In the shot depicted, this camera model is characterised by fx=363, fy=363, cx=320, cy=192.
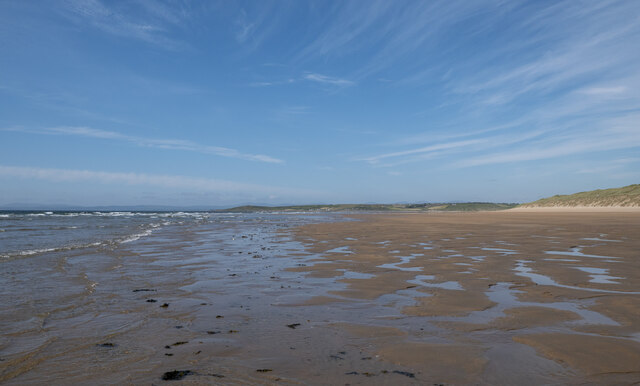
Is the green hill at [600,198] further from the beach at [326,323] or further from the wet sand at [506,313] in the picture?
the beach at [326,323]

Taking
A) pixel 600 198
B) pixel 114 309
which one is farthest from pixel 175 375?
pixel 600 198

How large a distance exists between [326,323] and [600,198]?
63004mm

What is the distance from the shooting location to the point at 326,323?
204 inches

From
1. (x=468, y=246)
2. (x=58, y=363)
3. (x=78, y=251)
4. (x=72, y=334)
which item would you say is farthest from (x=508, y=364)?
(x=78, y=251)

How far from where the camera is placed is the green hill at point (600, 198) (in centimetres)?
4669

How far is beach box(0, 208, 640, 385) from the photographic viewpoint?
3621 millimetres

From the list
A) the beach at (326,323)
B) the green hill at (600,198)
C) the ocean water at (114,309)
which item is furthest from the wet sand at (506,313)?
the green hill at (600,198)

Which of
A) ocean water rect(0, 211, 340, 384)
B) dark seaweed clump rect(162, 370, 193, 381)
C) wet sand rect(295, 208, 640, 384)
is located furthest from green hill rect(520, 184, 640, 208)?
dark seaweed clump rect(162, 370, 193, 381)

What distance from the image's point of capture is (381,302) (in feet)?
20.8

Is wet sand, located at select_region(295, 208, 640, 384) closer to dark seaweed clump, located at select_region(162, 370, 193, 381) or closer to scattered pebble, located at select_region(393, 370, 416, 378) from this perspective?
scattered pebble, located at select_region(393, 370, 416, 378)

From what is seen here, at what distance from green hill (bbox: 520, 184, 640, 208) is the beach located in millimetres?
48156

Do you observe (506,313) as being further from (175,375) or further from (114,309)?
(114,309)

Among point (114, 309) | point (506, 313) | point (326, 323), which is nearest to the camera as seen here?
point (326, 323)

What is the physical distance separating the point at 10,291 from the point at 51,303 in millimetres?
1744
